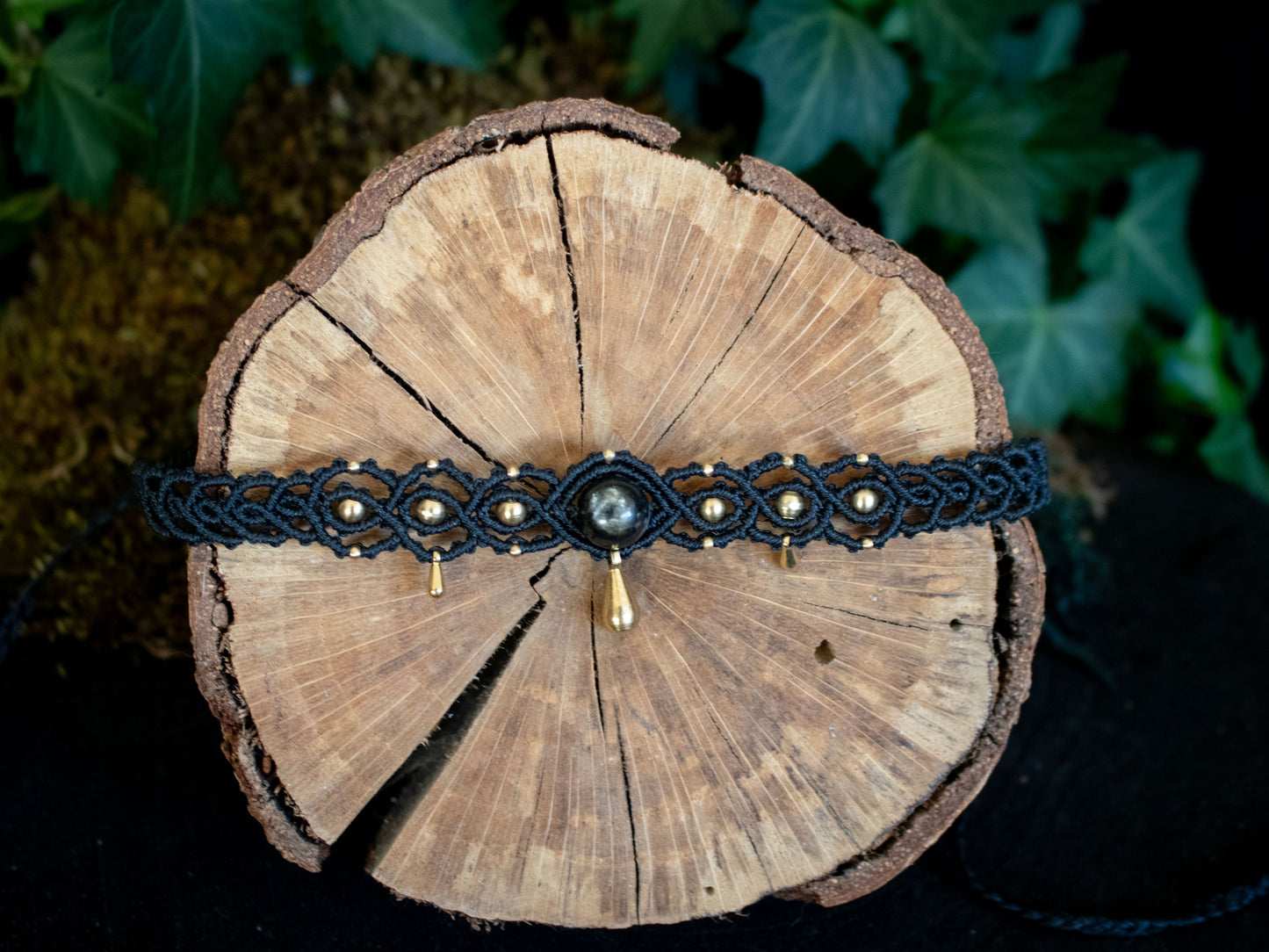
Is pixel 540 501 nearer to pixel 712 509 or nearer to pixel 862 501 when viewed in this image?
pixel 712 509

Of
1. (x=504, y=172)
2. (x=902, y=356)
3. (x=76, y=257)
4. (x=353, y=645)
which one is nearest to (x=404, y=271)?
(x=504, y=172)

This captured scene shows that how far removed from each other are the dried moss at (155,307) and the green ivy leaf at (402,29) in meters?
0.21

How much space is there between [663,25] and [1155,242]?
1.08 m

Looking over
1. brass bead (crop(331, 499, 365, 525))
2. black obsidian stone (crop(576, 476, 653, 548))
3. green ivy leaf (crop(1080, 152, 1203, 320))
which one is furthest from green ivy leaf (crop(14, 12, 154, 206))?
green ivy leaf (crop(1080, 152, 1203, 320))

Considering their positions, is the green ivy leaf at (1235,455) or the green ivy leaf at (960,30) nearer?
the green ivy leaf at (960,30)

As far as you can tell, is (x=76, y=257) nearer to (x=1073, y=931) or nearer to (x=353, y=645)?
(x=353, y=645)

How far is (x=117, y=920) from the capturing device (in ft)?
3.24

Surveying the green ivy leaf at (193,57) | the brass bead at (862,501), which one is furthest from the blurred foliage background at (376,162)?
the brass bead at (862,501)

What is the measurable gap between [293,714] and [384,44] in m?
0.89

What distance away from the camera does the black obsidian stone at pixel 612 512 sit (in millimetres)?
778

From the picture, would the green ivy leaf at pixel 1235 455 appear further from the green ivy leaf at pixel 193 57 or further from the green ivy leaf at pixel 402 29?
the green ivy leaf at pixel 193 57

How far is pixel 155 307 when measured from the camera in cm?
139

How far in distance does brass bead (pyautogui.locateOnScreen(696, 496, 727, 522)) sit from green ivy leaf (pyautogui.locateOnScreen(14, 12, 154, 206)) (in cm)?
105

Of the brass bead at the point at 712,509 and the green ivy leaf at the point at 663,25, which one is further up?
the green ivy leaf at the point at 663,25
